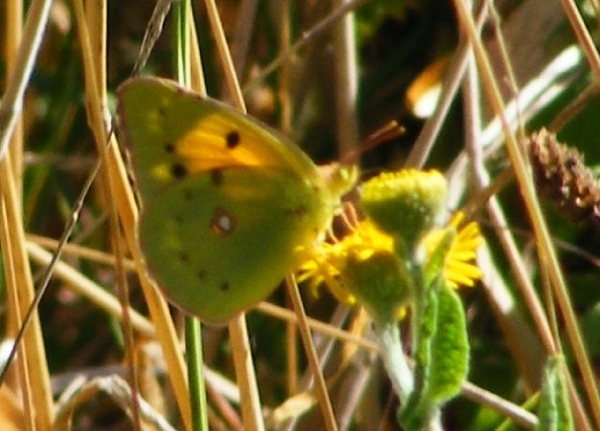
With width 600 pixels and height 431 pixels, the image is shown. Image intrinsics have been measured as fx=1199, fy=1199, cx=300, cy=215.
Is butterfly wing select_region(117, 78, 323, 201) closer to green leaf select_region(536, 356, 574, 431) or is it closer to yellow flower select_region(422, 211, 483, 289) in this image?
yellow flower select_region(422, 211, 483, 289)

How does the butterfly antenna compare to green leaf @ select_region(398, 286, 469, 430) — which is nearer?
green leaf @ select_region(398, 286, 469, 430)

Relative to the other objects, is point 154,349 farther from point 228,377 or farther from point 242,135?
point 242,135

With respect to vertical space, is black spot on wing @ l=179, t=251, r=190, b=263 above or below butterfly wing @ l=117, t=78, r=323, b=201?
below

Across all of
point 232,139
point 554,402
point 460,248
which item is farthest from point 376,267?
point 232,139

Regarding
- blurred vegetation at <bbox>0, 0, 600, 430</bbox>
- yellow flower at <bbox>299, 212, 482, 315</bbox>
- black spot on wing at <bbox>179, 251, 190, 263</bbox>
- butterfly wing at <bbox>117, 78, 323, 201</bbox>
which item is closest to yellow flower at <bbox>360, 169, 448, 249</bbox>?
yellow flower at <bbox>299, 212, 482, 315</bbox>

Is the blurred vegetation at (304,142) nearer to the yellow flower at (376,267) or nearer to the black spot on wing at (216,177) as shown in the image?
the black spot on wing at (216,177)

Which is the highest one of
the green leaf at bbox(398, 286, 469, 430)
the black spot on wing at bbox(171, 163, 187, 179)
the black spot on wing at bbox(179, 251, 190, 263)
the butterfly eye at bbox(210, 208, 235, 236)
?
the black spot on wing at bbox(171, 163, 187, 179)

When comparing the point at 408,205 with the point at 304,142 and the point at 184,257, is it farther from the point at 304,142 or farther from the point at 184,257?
the point at 304,142

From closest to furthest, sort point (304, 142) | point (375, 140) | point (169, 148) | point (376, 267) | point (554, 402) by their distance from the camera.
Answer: point (554, 402), point (376, 267), point (169, 148), point (375, 140), point (304, 142)

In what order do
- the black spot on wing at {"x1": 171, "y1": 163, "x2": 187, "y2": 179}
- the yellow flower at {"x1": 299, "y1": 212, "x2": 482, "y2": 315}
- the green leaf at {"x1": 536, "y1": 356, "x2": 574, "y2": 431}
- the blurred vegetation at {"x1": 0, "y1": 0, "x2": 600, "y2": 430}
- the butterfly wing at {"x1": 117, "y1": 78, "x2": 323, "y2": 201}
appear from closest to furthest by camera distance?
the green leaf at {"x1": 536, "y1": 356, "x2": 574, "y2": 431} → the yellow flower at {"x1": 299, "y1": 212, "x2": 482, "y2": 315} → the butterfly wing at {"x1": 117, "y1": 78, "x2": 323, "y2": 201} → the black spot on wing at {"x1": 171, "y1": 163, "x2": 187, "y2": 179} → the blurred vegetation at {"x1": 0, "y1": 0, "x2": 600, "y2": 430}
